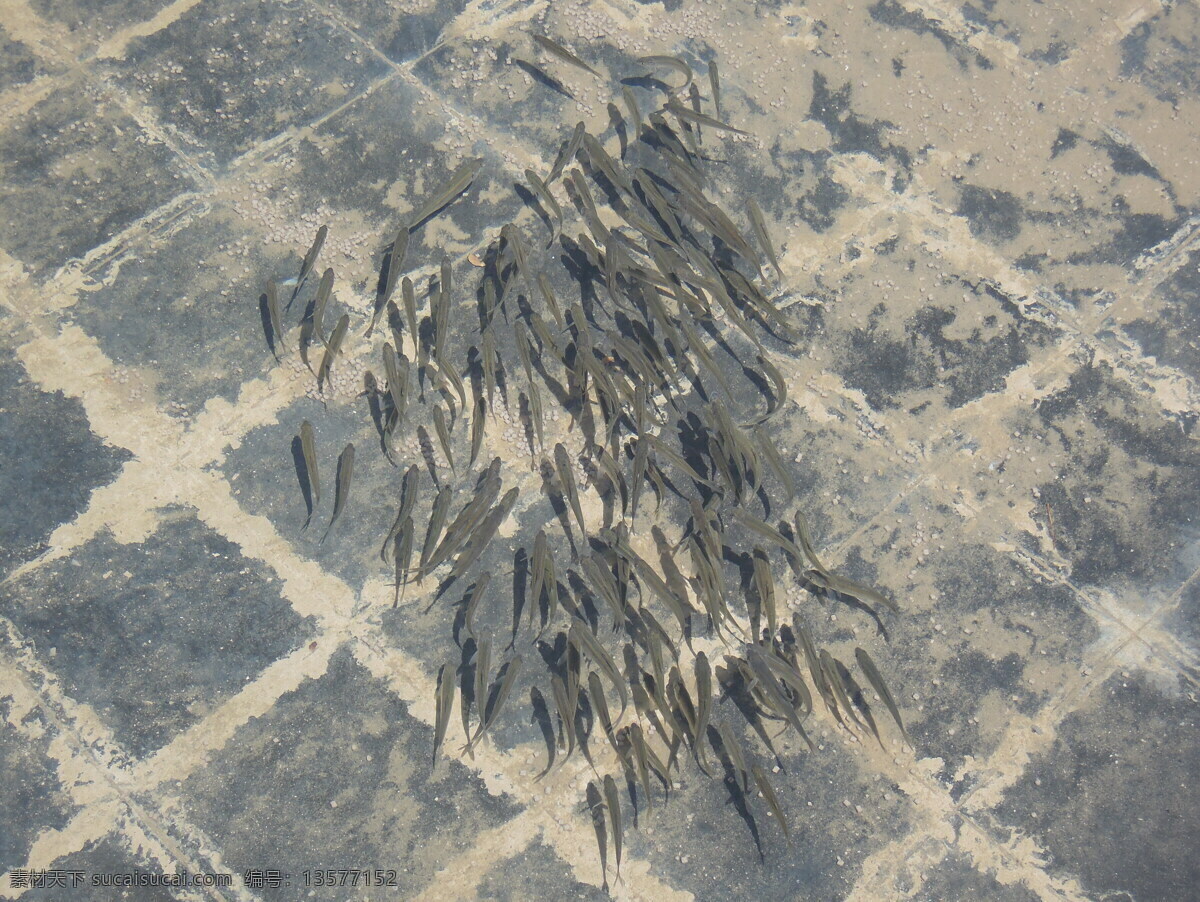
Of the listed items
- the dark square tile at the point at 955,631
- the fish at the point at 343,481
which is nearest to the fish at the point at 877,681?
the dark square tile at the point at 955,631

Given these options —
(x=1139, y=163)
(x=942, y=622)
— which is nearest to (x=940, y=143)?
(x=1139, y=163)

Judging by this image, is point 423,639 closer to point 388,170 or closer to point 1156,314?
point 388,170

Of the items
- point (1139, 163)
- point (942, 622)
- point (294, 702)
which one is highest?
point (1139, 163)

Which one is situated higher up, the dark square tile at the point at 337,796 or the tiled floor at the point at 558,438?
the tiled floor at the point at 558,438

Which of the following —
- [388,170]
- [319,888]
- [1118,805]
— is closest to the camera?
[319,888]

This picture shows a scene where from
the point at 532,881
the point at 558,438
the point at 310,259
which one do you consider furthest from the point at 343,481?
the point at 532,881

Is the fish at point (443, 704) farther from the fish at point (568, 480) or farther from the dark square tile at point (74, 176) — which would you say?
the dark square tile at point (74, 176)
